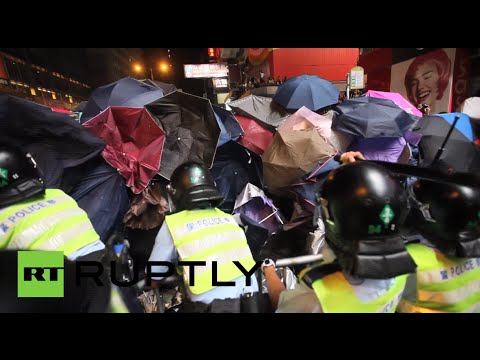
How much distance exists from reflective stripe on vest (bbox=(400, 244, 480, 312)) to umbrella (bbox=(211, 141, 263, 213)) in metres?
1.87

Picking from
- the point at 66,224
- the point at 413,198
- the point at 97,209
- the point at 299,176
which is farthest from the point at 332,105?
the point at 66,224

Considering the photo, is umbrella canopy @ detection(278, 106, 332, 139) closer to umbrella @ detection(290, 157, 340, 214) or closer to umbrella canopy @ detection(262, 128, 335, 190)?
umbrella canopy @ detection(262, 128, 335, 190)

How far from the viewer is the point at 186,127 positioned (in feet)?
10.4

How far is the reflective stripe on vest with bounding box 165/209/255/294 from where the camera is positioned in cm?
178

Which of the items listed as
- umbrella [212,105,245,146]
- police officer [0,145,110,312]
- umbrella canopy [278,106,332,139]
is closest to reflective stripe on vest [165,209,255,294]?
police officer [0,145,110,312]

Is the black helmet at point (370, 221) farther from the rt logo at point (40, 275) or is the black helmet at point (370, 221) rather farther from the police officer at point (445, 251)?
the rt logo at point (40, 275)

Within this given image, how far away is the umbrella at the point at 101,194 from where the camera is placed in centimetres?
259

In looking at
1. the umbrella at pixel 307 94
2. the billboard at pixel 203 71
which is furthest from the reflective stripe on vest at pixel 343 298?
the billboard at pixel 203 71

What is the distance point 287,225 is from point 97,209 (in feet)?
5.89

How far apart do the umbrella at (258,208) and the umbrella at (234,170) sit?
0.15m

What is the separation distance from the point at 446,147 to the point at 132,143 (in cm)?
318

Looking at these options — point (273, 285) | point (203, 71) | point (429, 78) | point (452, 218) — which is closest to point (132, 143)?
point (273, 285)

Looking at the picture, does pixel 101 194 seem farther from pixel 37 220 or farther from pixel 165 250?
pixel 165 250

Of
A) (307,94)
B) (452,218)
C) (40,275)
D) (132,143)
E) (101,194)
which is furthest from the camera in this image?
(307,94)
